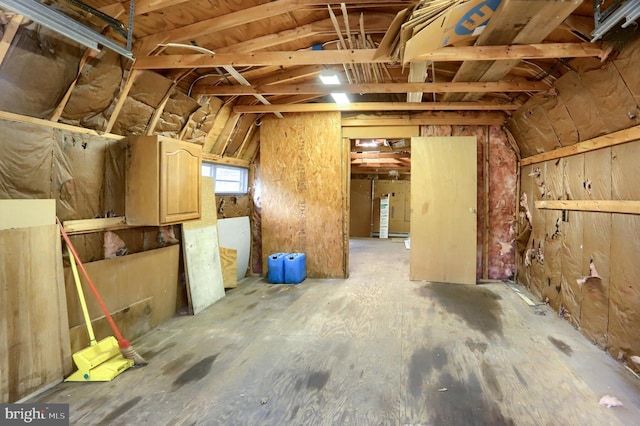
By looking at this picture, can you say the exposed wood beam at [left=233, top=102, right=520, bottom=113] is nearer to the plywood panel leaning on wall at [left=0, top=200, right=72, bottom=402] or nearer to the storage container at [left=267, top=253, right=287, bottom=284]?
the storage container at [left=267, top=253, right=287, bottom=284]

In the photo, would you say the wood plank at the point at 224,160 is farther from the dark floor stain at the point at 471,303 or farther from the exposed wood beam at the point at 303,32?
the dark floor stain at the point at 471,303

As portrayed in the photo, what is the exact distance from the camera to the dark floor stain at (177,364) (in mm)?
2358

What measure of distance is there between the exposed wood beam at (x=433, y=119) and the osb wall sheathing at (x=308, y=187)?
1.23 feet

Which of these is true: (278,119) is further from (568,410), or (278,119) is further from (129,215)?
(568,410)

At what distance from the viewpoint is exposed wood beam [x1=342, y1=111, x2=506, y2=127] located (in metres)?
4.59

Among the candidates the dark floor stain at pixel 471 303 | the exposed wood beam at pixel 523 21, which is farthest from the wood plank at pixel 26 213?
the dark floor stain at pixel 471 303

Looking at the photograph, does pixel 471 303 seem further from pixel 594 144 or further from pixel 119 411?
pixel 119 411

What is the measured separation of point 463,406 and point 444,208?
309 centimetres

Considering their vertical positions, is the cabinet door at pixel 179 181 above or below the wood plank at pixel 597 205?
above

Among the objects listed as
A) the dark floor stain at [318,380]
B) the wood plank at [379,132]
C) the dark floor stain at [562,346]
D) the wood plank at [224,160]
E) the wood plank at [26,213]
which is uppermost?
the wood plank at [379,132]

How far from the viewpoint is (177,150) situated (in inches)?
117

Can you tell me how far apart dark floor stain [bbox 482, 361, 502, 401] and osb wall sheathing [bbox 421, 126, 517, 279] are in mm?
2744

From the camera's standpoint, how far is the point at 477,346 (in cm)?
272

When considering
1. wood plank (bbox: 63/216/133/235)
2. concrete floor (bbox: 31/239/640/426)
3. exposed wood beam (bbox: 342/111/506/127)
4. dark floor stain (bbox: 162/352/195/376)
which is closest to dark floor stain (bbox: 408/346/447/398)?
concrete floor (bbox: 31/239/640/426)
